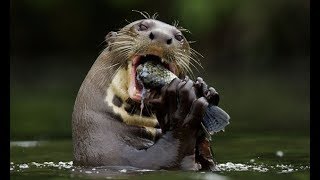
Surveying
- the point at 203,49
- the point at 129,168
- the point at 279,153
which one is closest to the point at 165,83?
the point at 129,168

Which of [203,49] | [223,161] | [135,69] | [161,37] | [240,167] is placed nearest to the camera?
[161,37]

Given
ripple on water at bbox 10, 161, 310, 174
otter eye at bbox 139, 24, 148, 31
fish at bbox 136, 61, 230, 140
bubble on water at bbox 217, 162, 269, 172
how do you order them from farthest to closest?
bubble on water at bbox 217, 162, 269, 172 < otter eye at bbox 139, 24, 148, 31 < ripple on water at bbox 10, 161, 310, 174 < fish at bbox 136, 61, 230, 140

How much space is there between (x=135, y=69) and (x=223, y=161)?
1.28 m

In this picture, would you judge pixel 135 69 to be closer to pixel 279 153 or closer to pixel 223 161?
pixel 223 161

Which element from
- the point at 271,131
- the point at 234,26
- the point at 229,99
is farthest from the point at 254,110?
the point at 234,26

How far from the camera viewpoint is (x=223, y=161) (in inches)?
273

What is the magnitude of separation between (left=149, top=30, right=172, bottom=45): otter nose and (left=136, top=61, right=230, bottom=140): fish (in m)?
0.16

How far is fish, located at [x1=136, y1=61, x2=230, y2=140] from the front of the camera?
5.69m

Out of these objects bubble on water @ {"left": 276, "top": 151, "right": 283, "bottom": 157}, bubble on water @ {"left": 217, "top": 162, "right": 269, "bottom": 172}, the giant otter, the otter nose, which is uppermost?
the otter nose

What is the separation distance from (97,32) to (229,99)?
8263 millimetres

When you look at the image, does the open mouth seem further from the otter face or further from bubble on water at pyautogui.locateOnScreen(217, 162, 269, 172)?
bubble on water at pyautogui.locateOnScreen(217, 162, 269, 172)

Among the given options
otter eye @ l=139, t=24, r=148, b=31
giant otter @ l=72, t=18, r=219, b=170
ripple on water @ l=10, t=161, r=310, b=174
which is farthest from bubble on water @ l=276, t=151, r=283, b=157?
otter eye @ l=139, t=24, r=148, b=31

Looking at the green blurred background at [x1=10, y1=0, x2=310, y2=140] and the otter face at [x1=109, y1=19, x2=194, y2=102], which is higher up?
the green blurred background at [x1=10, y1=0, x2=310, y2=140]

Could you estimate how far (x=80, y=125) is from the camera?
6098 mm
